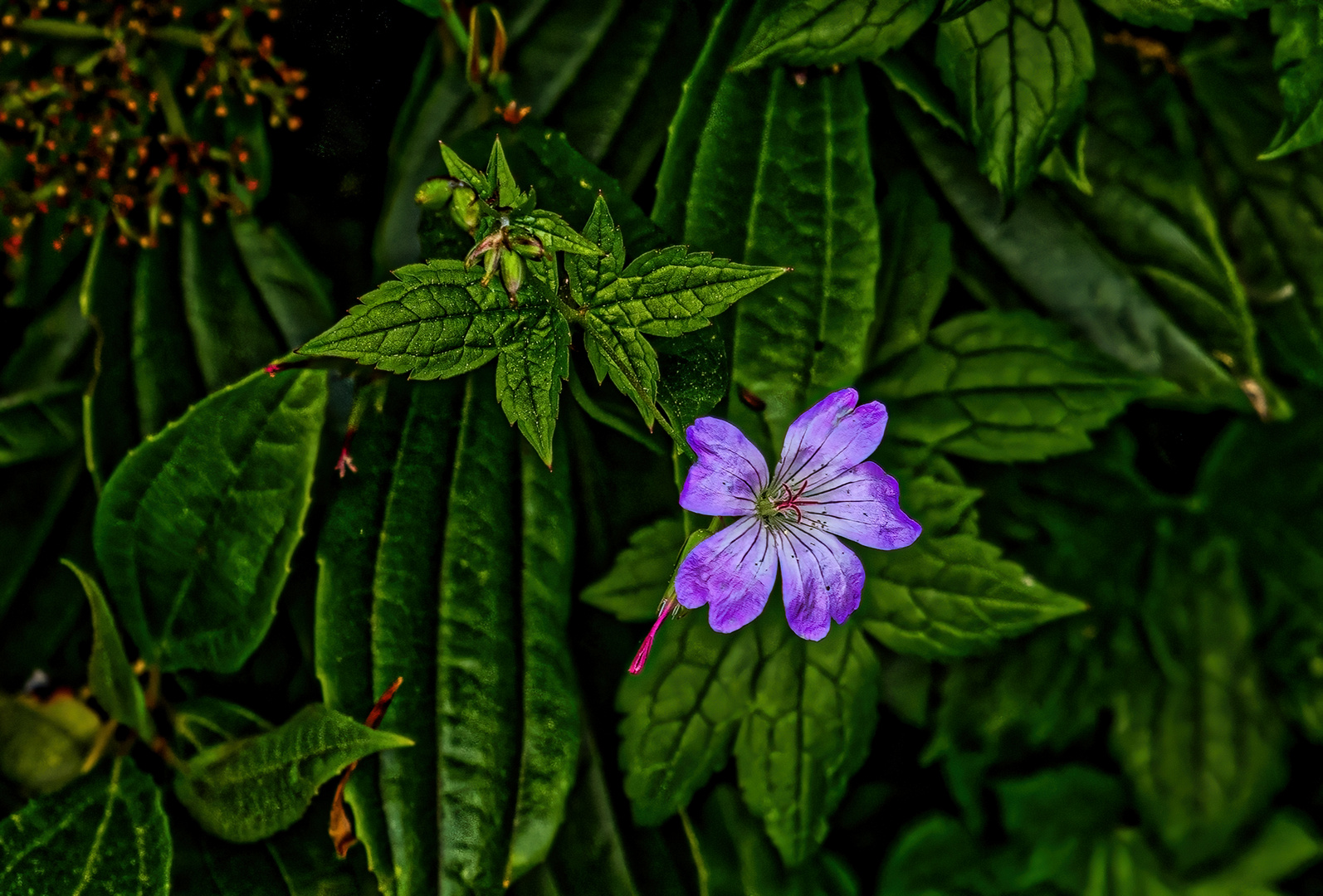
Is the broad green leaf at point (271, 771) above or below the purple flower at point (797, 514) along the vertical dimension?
below

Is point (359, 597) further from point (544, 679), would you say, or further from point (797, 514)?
point (797, 514)

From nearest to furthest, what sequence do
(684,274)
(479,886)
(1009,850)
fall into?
(684,274) → (479,886) → (1009,850)

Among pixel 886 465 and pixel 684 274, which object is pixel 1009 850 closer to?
pixel 886 465

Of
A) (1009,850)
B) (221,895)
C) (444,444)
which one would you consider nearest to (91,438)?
(444,444)

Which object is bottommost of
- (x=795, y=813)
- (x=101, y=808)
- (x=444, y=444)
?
(x=795, y=813)

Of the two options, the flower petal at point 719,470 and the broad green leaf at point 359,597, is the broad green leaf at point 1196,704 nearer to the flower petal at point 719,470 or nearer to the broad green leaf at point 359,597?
the flower petal at point 719,470

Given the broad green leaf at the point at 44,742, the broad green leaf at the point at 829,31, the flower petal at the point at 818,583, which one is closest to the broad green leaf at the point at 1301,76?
the broad green leaf at the point at 829,31

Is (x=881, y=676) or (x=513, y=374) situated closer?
(x=513, y=374)

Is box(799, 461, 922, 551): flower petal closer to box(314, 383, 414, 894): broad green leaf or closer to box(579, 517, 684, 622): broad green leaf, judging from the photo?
box(579, 517, 684, 622): broad green leaf
